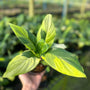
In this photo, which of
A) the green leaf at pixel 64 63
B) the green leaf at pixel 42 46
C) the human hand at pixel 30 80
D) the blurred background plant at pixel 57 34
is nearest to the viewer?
the green leaf at pixel 64 63

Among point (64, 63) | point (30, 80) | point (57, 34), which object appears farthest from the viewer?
point (57, 34)

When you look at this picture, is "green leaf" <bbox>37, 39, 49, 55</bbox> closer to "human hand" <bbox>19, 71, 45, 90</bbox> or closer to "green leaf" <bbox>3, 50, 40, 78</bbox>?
"green leaf" <bbox>3, 50, 40, 78</bbox>

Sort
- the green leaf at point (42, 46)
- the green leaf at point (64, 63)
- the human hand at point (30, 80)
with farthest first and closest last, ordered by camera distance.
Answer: the human hand at point (30, 80) < the green leaf at point (42, 46) < the green leaf at point (64, 63)

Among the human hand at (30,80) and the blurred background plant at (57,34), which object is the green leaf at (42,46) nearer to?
the human hand at (30,80)

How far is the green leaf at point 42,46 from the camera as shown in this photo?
0.53 metres

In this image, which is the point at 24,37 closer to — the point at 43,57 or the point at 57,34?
the point at 43,57

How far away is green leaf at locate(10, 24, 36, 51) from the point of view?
49cm

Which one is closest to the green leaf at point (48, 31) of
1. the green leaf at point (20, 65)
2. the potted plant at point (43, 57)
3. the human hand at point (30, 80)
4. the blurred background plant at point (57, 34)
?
the potted plant at point (43, 57)

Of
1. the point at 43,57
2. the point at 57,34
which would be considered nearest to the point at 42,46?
the point at 43,57

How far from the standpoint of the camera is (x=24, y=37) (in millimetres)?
507

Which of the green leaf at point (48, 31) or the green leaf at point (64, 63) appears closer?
the green leaf at point (64, 63)

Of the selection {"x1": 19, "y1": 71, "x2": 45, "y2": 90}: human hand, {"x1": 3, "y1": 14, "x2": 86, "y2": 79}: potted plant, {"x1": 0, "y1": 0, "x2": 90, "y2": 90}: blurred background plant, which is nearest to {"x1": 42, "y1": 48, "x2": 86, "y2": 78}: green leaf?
{"x1": 3, "y1": 14, "x2": 86, "y2": 79}: potted plant

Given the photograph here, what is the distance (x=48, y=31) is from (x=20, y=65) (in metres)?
0.20

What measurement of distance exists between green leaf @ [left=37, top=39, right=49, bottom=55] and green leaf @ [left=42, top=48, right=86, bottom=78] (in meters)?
0.03
